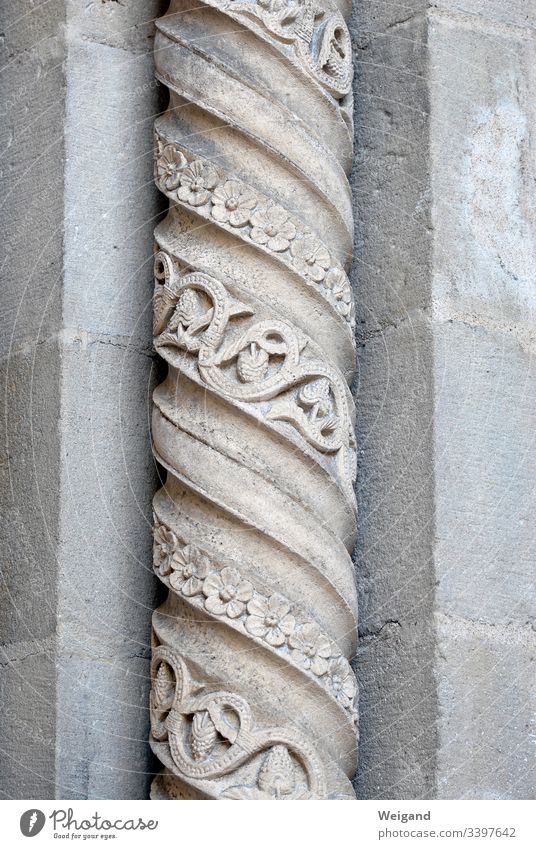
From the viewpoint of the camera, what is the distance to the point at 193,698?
2.00 meters

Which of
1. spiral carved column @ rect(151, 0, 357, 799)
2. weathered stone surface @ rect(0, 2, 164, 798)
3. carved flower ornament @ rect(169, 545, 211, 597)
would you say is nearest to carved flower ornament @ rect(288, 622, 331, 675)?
spiral carved column @ rect(151, 0, 357, 799)

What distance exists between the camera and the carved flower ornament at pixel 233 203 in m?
2.10

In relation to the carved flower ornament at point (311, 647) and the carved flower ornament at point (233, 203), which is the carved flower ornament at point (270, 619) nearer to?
the carved flower ornament at point (311, 647)

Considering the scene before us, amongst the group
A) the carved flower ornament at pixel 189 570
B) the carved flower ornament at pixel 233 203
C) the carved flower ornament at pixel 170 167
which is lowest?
the carved flower ornament at pixel 189 570

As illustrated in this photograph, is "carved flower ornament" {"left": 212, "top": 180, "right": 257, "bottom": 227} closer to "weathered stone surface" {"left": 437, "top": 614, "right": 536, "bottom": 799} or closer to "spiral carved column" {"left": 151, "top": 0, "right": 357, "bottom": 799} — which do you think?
"spiral carved column" {"left": 151, "top": 0, "right": 357, "bottom": 799}

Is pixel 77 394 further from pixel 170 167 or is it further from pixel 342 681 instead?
pixel 342 681

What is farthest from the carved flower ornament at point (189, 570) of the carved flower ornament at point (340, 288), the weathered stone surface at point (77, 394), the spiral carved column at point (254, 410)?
the carved flower ornament at point (340, 288)

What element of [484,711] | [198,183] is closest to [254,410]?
[198,183]

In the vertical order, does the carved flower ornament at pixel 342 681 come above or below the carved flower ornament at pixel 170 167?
below

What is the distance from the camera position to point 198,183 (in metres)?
2.14

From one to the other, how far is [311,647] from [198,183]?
63 cm

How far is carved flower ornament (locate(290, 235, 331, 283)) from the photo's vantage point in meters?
2.12

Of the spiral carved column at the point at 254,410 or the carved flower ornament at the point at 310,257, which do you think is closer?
the spiral carved column at the point at 254,410
